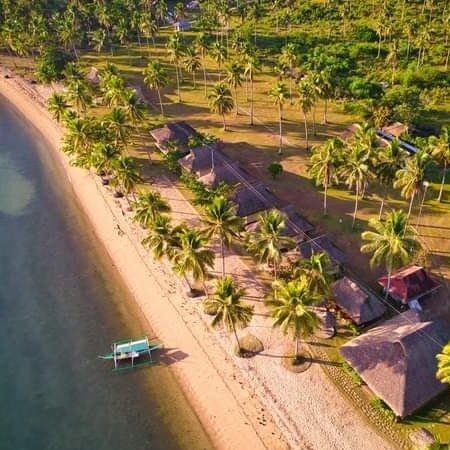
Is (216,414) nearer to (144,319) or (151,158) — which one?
(144,319)

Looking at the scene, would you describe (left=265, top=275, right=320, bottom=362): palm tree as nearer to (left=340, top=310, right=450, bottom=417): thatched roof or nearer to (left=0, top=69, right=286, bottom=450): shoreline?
(left=340, top=310, right=450, bottom=417): thatched roof

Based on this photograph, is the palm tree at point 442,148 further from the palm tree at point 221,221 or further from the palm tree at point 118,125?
the palm tree at point 118,125

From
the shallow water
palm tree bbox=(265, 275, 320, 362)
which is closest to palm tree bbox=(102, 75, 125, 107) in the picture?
the shallow water

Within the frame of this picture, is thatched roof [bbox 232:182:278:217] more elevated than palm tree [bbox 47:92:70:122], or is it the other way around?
palm tree [bbox 47:92:70:122]

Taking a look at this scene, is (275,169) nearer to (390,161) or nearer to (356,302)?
(390,161)

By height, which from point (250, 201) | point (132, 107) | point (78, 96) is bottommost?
point (250, 201)

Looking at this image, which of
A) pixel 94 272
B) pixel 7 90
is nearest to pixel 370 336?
pixel 94 272

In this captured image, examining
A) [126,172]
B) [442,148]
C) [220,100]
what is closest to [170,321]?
[126,172]
